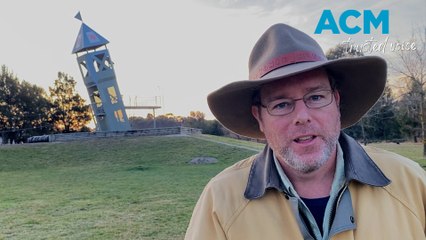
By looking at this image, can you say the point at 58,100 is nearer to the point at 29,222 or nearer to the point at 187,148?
the point at 187,148

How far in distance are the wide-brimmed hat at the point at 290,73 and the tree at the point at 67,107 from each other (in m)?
43.9

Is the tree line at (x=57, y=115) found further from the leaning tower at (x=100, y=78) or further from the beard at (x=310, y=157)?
the beard at (x=310, y=157)

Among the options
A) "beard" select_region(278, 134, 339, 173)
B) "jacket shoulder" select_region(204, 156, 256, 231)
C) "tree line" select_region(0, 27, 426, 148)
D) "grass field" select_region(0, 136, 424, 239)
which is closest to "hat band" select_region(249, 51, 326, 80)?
"beard" select_region(278, 134, 339, 173)

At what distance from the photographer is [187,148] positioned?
989 inches

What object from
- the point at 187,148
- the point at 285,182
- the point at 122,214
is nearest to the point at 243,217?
the point at 285,182

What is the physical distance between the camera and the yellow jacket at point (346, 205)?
179cm

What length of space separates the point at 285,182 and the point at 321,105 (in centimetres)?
40

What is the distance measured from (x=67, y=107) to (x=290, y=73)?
148ft

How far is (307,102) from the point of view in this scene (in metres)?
1.99

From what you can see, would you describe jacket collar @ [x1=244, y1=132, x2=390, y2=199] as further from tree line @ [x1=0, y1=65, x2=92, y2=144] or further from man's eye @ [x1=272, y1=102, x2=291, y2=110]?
tree line @ [x1=0, y1=65, x2=92, y2=144]

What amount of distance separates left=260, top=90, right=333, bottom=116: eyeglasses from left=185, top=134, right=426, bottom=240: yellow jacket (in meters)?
0.26

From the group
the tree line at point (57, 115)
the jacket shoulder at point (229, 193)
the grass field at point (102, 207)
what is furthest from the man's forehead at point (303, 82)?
the tree line at point (57, 115)

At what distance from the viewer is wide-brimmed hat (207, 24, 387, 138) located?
6.60 ft

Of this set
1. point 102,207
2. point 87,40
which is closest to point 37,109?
point 87,40
